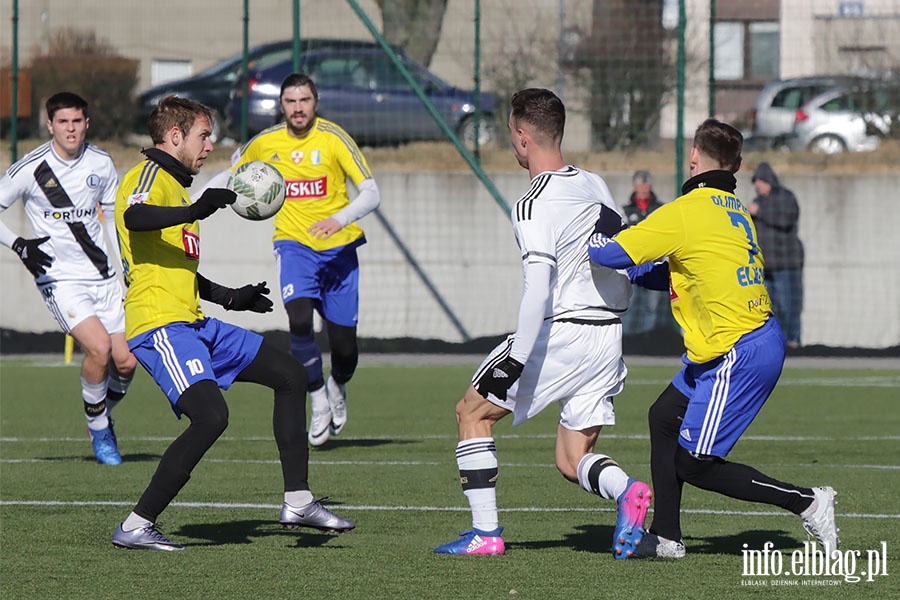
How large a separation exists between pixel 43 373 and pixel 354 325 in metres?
6.10

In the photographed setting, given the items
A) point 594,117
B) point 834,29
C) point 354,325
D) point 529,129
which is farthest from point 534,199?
point 834,29

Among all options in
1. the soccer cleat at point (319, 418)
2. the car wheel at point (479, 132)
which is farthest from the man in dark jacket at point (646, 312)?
the soccer cleat at point (319, 418)

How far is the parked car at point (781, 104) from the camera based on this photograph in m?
18.2

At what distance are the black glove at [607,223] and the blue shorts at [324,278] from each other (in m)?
4.37

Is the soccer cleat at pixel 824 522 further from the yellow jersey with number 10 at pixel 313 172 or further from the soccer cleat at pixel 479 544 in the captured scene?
the yellow jersey with number 10 at pixel 313 172

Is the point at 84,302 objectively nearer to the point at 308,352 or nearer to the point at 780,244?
the point at 308,352

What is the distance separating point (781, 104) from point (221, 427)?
13627mm

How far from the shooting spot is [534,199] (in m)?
6.14

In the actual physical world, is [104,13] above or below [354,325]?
above

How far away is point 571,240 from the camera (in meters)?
6.24

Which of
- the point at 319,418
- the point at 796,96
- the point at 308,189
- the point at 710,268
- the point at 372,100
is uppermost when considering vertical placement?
the point at 796,96

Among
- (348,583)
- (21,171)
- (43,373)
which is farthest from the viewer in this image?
(43,373)

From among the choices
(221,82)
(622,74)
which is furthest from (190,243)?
(221,82)

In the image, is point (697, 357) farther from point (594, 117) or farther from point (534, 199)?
point (594, 117)
